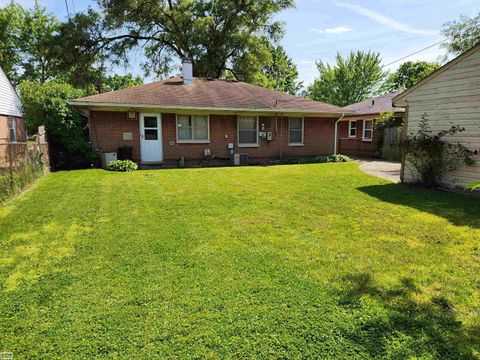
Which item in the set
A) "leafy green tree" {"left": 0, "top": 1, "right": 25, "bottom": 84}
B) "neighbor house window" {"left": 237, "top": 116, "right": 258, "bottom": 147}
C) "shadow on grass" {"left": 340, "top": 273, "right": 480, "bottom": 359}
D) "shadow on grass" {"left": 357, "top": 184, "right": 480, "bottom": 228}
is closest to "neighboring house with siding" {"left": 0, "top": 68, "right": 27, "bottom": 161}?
"neighbor house window" {"left": 237, "top": 116, "right": 258, "bottom": 147}

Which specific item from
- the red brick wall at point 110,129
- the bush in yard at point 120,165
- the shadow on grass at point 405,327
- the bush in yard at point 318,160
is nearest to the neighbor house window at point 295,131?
the bush in yard at point 318,160

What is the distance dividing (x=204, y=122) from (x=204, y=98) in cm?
117

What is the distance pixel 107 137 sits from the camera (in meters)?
13.0

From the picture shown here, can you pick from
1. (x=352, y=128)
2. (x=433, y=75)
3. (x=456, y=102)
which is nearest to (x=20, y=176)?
(x=433, y=75)

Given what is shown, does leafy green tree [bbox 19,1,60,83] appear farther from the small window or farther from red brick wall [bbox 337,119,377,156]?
the small window

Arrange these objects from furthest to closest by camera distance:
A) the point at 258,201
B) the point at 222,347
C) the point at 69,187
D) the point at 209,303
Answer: the point at 69,187 < the point at 258,201 < the point at 209,303 < the point at 222,347

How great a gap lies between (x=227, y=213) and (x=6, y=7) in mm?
41548

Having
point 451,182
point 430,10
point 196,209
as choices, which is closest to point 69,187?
point 196,209

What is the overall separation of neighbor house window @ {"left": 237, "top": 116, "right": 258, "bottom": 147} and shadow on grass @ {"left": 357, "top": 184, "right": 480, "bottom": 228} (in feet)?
25.9

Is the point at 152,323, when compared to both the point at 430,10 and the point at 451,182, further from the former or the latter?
the point at 430,10

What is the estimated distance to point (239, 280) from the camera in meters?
3.29

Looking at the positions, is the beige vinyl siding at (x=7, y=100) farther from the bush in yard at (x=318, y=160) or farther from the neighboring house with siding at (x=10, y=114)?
the bush in yard at (x=318, y=160)

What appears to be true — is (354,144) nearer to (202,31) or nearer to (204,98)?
(204,98)

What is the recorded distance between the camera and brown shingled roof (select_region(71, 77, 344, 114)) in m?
12.9
